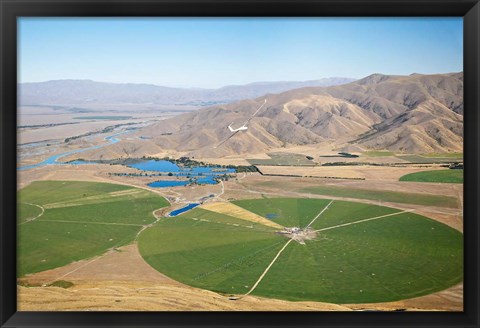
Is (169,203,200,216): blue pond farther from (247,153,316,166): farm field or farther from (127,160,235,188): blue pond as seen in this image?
(247,153,316,166): farm field

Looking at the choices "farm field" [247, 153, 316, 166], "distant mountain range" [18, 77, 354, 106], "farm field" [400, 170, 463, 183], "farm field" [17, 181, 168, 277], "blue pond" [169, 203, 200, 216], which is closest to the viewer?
"farm field" [17, 181, 168, 277]

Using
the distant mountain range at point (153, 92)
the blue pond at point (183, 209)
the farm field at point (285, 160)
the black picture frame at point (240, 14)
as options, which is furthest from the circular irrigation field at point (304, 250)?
the black picture frame at point (240, 14)

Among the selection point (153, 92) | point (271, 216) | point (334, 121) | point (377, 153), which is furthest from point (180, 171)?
point (377, 153)

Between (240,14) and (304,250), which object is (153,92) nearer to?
(304,250)

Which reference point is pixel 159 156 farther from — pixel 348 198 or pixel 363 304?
pixel 363 304

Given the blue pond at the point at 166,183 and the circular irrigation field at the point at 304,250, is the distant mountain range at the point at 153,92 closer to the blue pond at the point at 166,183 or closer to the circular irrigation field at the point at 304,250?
the blue pond at the point at 166,183

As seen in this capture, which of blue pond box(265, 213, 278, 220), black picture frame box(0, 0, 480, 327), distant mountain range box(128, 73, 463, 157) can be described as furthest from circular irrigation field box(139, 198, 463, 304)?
black picture frame box(0, 0, 480, 327)
